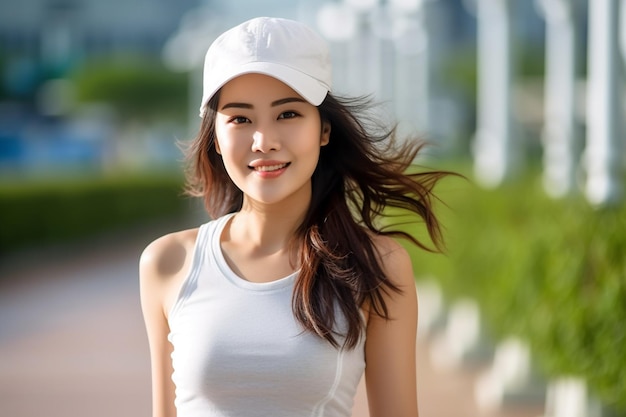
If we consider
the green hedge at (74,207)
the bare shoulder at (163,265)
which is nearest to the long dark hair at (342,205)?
the bare shoulder at (163,265)

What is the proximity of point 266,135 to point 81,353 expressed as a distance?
6731 mm

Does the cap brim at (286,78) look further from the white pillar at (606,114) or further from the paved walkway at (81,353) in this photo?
the paved walkway at (81,353)

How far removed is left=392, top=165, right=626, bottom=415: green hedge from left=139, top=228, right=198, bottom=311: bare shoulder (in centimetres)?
154

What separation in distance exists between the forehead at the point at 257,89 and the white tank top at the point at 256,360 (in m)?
0.36

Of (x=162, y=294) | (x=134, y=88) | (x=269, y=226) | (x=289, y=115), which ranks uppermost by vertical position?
(x=134, y=88)

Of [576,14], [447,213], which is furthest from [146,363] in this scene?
[576,14]

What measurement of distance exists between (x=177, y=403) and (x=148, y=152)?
53.6m

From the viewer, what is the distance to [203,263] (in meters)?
2.36

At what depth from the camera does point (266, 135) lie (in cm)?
229

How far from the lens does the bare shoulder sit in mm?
2393

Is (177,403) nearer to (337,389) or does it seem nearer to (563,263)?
(337,389)

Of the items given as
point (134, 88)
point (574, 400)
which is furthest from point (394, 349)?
point (134, 88)

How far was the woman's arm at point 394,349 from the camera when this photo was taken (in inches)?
89.7

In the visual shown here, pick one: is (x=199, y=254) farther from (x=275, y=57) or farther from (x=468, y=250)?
(x=468, y=250)
